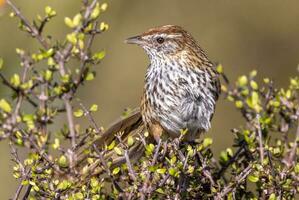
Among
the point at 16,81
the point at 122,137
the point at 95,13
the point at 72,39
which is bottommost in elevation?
the point at 16,81

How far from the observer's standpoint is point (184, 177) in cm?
391

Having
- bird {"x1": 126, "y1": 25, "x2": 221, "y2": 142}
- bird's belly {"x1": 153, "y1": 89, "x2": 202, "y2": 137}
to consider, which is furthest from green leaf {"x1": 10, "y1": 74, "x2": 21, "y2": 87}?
bird's belly {"x1": 153, "y1": 89, "x2": 202, "y2": 137}

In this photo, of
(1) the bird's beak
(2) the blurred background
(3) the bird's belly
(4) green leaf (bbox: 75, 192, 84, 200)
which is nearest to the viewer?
(4) green leaf (bbox: 75, 192, 84, 200)

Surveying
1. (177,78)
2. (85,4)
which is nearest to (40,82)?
(85,4)

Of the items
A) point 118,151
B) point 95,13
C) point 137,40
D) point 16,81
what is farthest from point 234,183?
point 137,40

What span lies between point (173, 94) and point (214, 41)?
5115 mm

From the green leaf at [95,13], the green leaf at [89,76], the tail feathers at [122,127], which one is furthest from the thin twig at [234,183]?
the green leaf at [95,13]

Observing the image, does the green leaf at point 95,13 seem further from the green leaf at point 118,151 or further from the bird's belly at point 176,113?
the bird's belly at point 176,113

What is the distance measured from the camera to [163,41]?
18.1ft

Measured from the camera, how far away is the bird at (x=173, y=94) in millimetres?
5227

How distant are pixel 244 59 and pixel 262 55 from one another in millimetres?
251

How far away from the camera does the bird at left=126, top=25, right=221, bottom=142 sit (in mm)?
5230

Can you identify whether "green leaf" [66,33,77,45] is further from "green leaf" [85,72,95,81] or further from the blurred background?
the blurred background

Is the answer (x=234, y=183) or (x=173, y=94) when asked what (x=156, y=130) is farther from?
(x=234, y=183)
